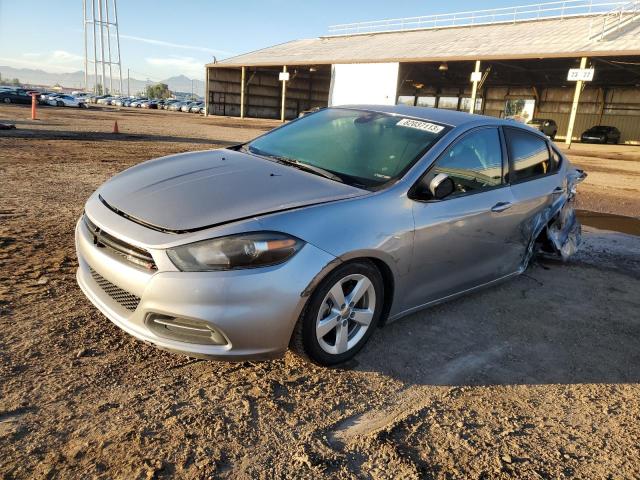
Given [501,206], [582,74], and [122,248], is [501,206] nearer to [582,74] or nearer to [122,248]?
[122,248]

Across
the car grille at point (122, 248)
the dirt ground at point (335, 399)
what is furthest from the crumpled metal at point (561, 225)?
the car grille at point (122, 248)

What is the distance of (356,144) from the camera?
12.2 feet

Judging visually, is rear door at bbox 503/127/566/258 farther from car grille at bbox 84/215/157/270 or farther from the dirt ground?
car grille at bbox 84/215/157/270

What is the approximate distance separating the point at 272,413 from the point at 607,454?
1643mm

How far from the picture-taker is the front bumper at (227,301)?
2418mm

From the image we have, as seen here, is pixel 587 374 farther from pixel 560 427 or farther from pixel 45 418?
pixel 45 418

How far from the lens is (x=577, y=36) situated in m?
28.1

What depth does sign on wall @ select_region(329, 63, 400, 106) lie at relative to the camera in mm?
32625

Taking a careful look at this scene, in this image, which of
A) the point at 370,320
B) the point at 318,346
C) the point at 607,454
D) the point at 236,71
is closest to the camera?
the point at 607,454

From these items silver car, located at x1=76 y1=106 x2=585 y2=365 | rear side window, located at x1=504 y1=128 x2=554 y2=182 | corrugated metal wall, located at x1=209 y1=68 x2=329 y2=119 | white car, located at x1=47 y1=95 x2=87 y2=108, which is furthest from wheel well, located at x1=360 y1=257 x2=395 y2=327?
white car, located at x1=47 y1=95 x2=87 y2=108

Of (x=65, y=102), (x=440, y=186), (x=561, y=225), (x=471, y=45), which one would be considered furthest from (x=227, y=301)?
(x=65, y=102)

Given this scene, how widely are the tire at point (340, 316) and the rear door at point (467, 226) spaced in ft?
1.22

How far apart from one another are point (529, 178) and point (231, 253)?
3030mm

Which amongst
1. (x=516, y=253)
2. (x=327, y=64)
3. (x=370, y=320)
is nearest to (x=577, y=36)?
(x=327, y=64)
